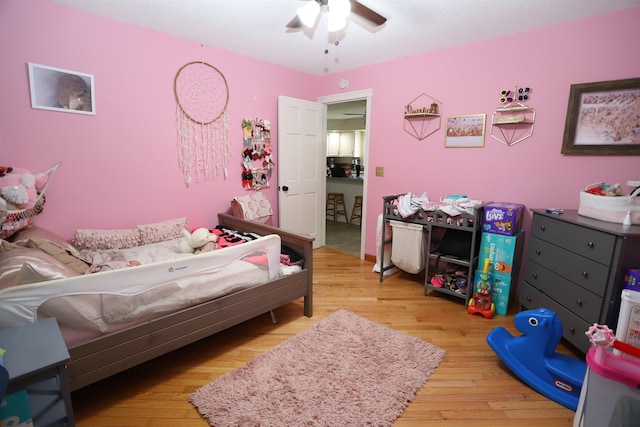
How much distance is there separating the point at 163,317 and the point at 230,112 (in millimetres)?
2316

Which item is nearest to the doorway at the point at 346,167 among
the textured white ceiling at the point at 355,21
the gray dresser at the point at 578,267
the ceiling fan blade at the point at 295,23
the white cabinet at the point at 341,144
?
the white cabinet at the point at 341,144

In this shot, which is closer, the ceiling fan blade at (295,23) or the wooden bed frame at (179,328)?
the wooden bed frame at (179,328)

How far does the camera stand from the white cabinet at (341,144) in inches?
273

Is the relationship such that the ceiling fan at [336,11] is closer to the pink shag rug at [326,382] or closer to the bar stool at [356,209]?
the pink shag rug at [326,382]

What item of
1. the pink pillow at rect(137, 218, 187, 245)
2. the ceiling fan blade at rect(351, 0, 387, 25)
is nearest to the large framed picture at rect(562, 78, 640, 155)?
A: the ceiling fan blade at rect(351, 0, 387, 25)

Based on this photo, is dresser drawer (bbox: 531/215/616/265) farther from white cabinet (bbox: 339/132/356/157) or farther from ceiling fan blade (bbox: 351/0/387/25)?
white cabinet (bbox: 339/132/356/157)

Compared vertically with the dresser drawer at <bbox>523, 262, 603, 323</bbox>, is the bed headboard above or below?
above

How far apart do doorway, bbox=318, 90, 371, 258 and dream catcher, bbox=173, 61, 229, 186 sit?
6.54 feet

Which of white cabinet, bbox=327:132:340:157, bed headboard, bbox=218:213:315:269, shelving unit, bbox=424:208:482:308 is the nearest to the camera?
bed headboard, bbox=218:213:315:269

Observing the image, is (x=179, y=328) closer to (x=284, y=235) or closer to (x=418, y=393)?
(x=284, y=235)

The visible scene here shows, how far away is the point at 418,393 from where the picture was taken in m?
1.74

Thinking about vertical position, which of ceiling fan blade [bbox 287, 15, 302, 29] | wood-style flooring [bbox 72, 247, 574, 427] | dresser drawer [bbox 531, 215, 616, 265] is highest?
ceiling fan blade [bbox 287, 15, 302, 29]

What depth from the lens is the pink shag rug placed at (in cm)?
155

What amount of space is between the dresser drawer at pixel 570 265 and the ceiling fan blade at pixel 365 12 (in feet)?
6.48
